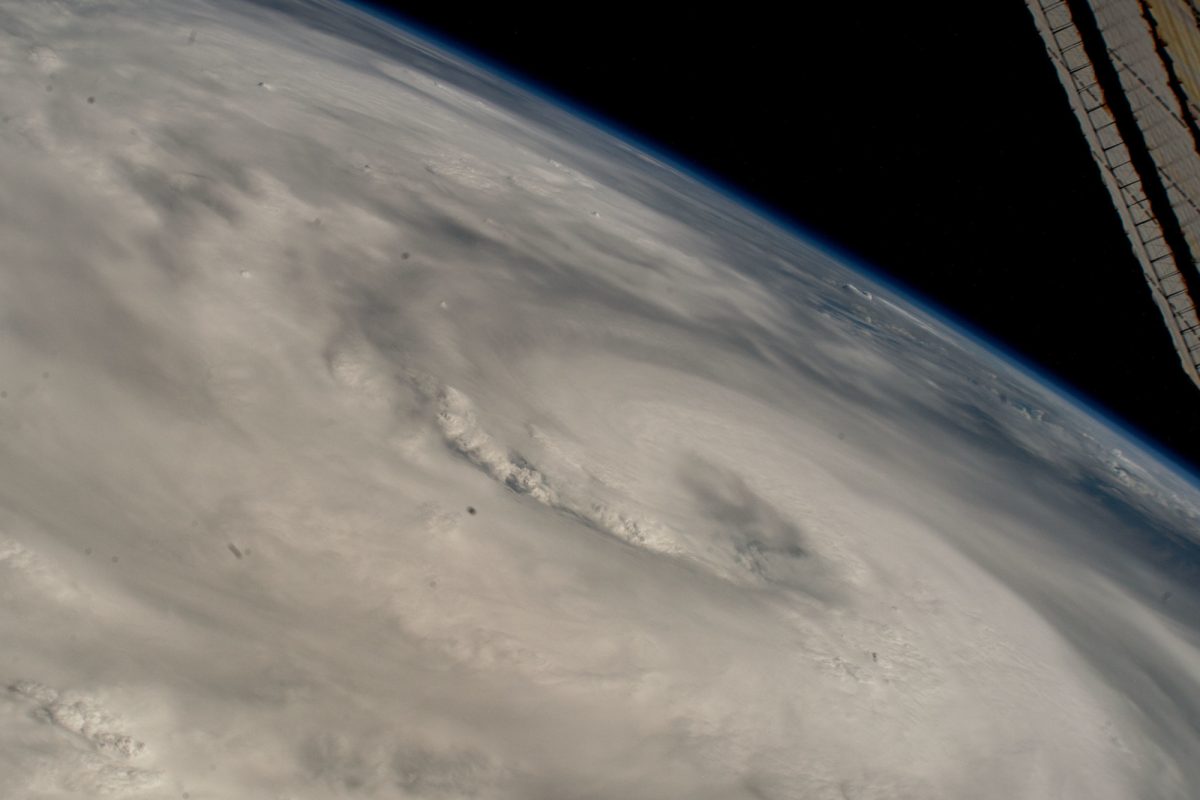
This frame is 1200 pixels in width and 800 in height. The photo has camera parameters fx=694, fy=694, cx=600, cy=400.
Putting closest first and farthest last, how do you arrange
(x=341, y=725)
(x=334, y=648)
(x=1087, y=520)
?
(x=341, y=725)
(x=334, y=648)
(x=1087, y=520)

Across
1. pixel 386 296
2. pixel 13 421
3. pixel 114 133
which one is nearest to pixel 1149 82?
pixel 13 421

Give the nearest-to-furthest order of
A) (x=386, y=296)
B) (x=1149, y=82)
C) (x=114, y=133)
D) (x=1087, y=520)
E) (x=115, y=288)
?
(x=1149, y=82) < (x=115, y=288) < (x=386, y=296) < (x=114, y=133) < (x=1087, y=520)

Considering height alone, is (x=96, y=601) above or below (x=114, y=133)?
below

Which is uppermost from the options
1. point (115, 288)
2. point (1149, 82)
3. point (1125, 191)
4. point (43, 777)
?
point (1149, 82)

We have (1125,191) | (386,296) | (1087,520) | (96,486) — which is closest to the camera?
(1125,191)

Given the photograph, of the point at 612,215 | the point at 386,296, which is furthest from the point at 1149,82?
the point at 612,215

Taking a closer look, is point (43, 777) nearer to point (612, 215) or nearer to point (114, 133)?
point (114, 133)

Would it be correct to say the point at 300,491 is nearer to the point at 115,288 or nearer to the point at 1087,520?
the point at 115,288

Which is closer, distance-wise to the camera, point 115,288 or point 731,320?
point 115,288

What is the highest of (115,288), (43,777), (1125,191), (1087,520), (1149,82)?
(1149,82)
